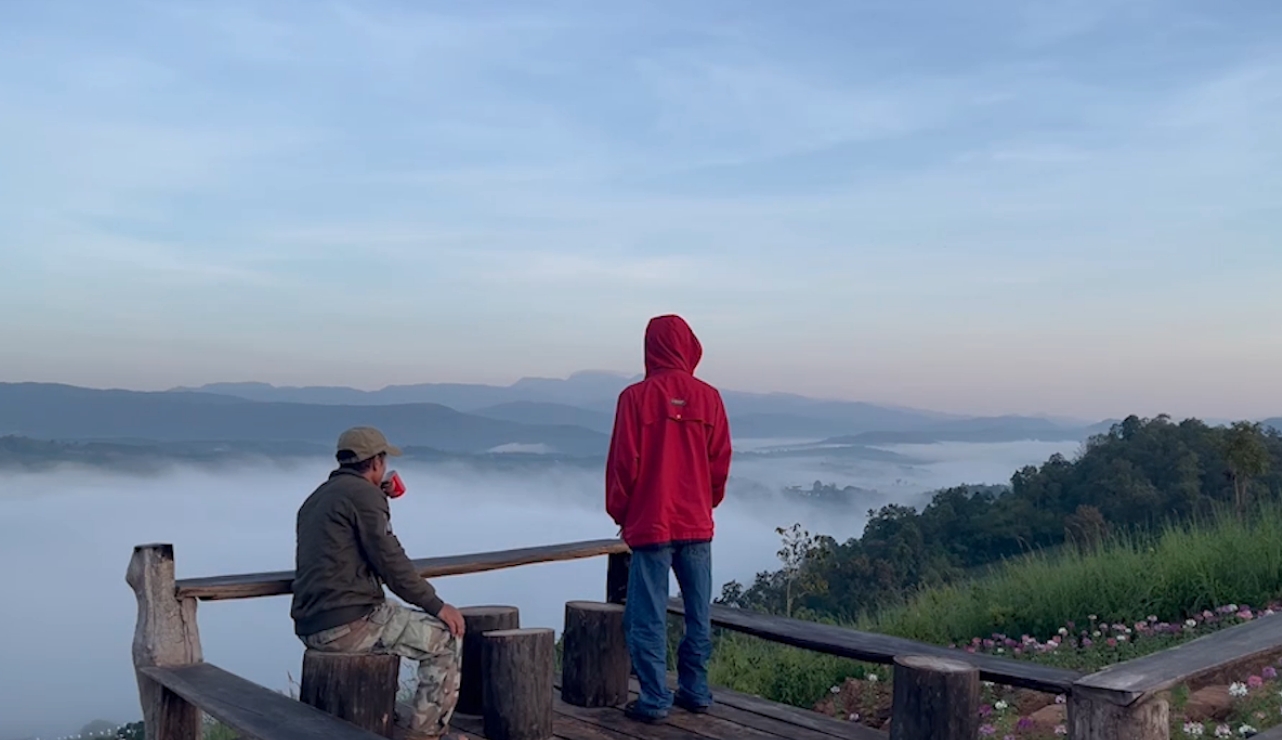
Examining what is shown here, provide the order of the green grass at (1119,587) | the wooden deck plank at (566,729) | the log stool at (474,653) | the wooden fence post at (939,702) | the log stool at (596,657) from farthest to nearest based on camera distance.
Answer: the green grass at (1119,587)
the log stool at (596,657)
the log stool at (474,653)
the wooden deck plank at (566,729)
the wooden fence post at (939,702)

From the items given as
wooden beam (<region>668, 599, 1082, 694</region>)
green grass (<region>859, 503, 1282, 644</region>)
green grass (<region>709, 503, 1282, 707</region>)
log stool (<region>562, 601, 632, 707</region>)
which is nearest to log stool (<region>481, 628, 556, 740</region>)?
log stool (<region>562, 601, 632, 707</region>)

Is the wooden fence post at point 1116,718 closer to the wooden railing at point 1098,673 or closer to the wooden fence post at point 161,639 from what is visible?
the wooden railing at point 1098,673

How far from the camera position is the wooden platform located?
6.11 meters

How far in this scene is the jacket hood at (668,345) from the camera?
6145 millimetres

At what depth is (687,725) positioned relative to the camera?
628 cm

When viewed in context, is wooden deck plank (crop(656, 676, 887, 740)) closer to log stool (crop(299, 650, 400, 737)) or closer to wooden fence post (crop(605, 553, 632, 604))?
wooden fence post (crop(605, 553, 632, 604))

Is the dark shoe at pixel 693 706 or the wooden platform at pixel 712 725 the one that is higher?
the dark shoe at pixel 693 706

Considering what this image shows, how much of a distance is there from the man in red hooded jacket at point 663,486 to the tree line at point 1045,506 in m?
11.6

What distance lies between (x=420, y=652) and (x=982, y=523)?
18567 millimetres

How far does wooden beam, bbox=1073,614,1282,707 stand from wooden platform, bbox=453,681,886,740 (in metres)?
2.14

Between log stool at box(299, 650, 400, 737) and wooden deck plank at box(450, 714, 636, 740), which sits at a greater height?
log stool at box(299, 650, 400, 737)

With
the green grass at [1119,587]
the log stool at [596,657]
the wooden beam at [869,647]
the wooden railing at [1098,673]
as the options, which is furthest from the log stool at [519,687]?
the green grass at [1119,587]

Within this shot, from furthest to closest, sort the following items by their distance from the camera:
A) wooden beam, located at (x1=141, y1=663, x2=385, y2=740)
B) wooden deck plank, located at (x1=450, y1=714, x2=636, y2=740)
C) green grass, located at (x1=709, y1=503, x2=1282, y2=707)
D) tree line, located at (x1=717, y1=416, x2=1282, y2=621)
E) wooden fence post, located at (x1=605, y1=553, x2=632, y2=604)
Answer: tree line, located at (x1=717, y1=416, x2=1282, y2=621) < green grass, located at (x1=709, y1=503, x2=1282, y2=707) < wooden fence post, located at (x1=605, y1=553, x2=632, y2=604) < wooden deck plank, located at (x1=450, y1=714, x2=636, y2=740) < wooden beam, located at (x1=141, y1=663, x2=385, y2=740)

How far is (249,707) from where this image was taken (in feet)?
15.7
